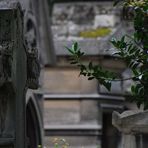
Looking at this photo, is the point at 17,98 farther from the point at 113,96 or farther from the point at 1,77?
the point at 113,96

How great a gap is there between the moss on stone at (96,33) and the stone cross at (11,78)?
11278mm

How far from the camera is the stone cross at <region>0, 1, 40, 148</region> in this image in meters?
5.47

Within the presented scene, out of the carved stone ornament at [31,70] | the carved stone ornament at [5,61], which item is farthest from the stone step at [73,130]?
the carved stone ornament at [5,61]

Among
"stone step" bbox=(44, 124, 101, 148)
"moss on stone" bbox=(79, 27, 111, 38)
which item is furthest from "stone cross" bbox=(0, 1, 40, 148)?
"moss on stone" bbox=(79, 27, 111, 38)

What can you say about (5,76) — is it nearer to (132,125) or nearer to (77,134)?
(132,125)

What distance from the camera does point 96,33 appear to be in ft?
56.9

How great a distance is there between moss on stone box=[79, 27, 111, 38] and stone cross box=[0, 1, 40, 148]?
1128 centimetres

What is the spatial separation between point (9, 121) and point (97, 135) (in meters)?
9.05

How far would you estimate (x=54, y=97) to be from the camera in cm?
1522

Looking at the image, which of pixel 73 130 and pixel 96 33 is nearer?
pixel 73 130

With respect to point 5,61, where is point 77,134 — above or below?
below

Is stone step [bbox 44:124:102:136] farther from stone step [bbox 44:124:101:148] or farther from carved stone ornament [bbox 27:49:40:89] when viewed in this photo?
carved stone ornament [bbox 27:49:40:89]

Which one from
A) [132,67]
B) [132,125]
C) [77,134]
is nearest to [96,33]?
[77,134]

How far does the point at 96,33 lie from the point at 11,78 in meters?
12.0
